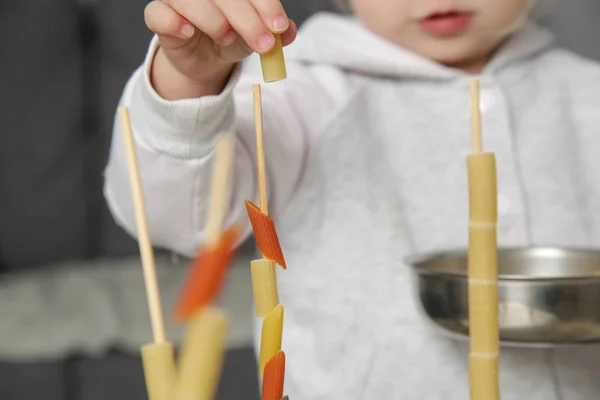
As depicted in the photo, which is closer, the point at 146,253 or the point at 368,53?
the point at 146,253

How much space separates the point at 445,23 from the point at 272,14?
0.40m

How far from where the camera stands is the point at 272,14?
339 mm

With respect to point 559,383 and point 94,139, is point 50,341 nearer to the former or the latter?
point 94,139

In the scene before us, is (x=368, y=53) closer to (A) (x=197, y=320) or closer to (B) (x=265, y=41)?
(B) (x=265, y=41)

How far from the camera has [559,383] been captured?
2.24ft

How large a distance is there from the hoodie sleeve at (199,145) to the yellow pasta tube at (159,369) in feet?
0.79

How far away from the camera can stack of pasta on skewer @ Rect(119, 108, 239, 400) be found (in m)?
0.23

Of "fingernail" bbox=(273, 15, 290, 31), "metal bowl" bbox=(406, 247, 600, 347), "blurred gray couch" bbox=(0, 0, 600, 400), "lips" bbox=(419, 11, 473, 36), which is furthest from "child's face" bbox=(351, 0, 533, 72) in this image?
"blurred gray couch" bbox=(0, 0, 600, 400)

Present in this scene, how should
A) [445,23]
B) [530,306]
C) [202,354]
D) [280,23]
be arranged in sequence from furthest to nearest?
[445,23]
[530,306]
[280,23]
[202,354]

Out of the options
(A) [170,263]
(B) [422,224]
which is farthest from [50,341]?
(B) [422,224]

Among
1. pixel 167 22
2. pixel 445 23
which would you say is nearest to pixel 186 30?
pixel 167 22

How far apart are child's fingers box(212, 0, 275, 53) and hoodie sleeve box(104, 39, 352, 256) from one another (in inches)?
4.8

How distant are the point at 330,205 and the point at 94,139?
0.94 meters

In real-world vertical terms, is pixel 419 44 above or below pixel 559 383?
above
